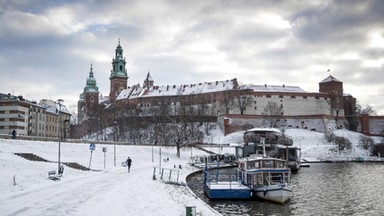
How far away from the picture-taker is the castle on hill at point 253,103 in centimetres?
13425

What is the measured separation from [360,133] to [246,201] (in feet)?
361

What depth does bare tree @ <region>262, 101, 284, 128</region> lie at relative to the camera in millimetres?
133688

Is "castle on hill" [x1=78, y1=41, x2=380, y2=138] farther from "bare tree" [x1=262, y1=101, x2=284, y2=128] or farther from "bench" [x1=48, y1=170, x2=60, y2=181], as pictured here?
"bench" [x1=48, y1=170, x2=60, y2=181]

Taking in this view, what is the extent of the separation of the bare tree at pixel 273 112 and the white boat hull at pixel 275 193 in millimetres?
99459

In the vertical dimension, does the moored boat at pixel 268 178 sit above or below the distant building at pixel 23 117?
below

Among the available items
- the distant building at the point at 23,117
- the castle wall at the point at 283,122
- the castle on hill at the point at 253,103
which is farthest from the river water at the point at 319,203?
the castle on hill at the point at 253,103

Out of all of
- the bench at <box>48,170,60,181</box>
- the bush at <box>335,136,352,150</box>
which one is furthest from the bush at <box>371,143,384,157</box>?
the bench at <box>48,170,60,181</box>

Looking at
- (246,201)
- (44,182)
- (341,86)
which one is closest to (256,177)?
(246,201)

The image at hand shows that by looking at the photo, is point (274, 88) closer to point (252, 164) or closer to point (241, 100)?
point (241, 100)

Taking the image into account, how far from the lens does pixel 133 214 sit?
60.8ft

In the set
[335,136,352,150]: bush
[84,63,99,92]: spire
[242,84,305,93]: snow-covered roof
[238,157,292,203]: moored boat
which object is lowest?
[238,157,292,203]: moored boat

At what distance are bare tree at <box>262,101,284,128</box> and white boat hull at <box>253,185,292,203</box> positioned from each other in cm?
9946

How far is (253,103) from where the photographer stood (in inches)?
5576

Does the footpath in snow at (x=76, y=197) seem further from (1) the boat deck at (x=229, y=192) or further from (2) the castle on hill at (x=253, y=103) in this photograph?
(2) the castle on hill at (x=253, y=103)
